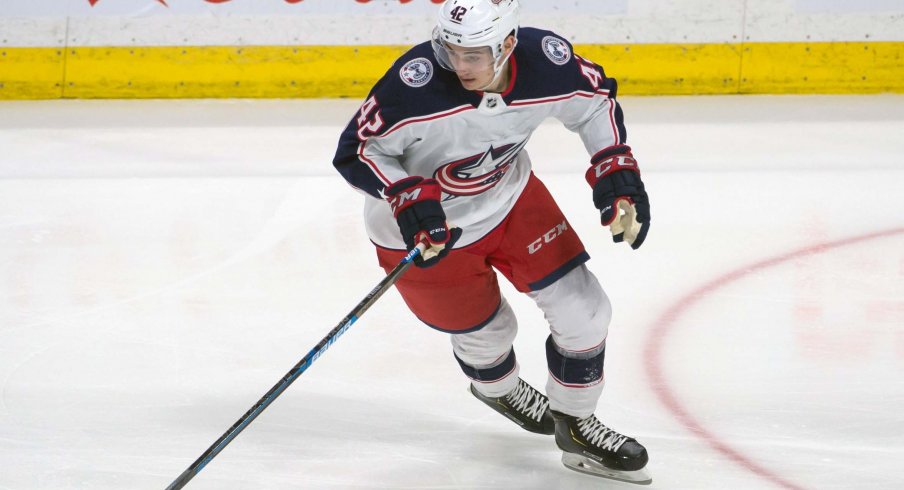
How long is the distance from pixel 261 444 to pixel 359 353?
1.93 feet

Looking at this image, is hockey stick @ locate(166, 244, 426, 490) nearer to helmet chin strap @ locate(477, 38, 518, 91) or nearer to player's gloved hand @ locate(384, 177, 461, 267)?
player's gloved hand @ locate(384, 177, 461, 267)

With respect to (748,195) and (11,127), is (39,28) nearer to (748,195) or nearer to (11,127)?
(11,127)

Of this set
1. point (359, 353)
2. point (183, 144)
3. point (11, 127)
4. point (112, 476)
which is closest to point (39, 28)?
point (11, 127)

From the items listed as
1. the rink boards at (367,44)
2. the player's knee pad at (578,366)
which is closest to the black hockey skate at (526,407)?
the player's knee pad at (578,366)

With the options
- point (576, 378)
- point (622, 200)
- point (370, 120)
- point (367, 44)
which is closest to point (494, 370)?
point (576, 378)

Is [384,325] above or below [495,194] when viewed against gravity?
below

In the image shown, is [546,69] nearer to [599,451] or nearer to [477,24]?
[477,24]

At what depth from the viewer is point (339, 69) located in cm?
696

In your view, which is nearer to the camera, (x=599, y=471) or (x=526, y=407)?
(x=599, y=471)

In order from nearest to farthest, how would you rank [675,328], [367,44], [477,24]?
1. [477,24]
2. [675,328]
3. [367,44]

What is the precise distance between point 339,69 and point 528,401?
422cm

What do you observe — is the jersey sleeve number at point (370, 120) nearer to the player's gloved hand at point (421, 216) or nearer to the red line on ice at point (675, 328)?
the player's gloved hand at point (421, 216)

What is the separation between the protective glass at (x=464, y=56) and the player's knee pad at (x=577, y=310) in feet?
1.89

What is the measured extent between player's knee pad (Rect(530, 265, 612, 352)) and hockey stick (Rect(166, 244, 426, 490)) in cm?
39
